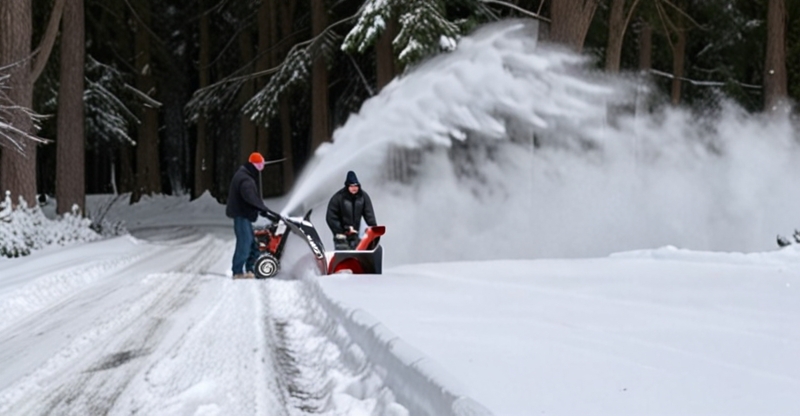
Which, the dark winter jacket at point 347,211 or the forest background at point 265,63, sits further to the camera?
the forest background at point 265,63

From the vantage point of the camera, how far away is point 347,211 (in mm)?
11242

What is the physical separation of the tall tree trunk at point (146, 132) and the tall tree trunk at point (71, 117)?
48.1 feet

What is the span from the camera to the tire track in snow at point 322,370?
504 centimetres

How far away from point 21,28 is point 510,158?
11089 millimetres

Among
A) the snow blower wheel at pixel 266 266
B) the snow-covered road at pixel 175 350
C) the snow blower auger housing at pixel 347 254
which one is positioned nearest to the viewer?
the snow-covered road at pixel 175 350

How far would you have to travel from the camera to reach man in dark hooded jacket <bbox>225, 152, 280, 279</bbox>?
11297 millimetres

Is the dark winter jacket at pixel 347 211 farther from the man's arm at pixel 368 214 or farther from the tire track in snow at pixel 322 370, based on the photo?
the tire track in snow at pixel 322 370

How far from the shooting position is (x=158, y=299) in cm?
941

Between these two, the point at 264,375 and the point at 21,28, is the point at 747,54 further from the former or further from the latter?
the point at 264,375

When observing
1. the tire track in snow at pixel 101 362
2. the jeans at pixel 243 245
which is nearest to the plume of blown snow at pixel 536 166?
the jeans at pixel 243 245

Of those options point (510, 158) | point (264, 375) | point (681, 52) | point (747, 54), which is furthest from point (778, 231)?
point (264, 375)

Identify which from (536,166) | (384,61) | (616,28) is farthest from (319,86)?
(616,28)

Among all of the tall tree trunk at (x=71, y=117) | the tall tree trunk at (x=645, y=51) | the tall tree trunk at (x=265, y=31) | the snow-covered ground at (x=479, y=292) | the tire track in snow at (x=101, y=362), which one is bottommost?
the tire track in snow at (x=101, y=362)

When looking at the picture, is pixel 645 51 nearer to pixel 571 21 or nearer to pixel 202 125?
pixel 571 21
